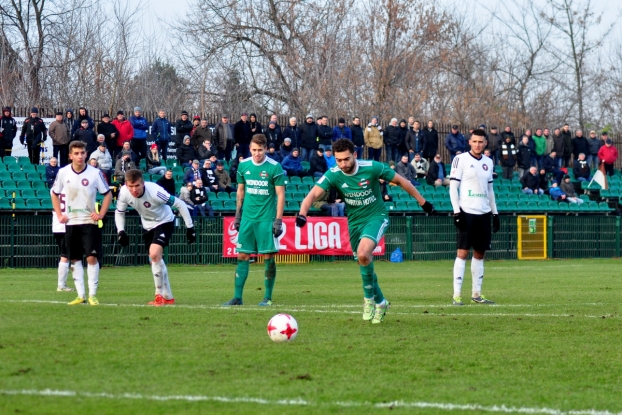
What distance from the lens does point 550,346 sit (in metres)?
9.11

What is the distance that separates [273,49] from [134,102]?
25.9 ft

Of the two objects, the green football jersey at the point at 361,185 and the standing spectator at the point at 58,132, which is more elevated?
the standing spectator at the point at 58,132

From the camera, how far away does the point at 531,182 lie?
115 feet

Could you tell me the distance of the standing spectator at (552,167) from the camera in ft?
118

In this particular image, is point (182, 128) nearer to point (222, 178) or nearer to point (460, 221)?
point (222, 178)

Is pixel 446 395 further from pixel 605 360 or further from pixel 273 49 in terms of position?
pixel 273 49

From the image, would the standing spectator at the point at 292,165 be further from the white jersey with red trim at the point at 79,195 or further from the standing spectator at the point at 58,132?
the white jersey with red trim at the point at 79,195

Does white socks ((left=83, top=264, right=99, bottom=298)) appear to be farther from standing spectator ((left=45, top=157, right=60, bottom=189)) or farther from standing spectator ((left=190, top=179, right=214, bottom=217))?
standing spectator ((left=190, top=179, right=214, bottom=217))

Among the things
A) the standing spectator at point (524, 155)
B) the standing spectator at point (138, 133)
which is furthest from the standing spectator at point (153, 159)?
the standing spectator at point (524, 155)

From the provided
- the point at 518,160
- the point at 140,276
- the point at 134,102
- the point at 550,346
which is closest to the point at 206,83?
the point at 134,102

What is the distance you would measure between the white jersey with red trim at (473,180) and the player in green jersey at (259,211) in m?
2.51

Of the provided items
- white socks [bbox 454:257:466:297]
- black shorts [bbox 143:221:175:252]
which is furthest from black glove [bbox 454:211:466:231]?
black shorts [bbox 143:221:175:252]

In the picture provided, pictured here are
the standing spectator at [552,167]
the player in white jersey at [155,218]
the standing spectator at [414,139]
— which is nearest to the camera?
the player in white jersey at [155,218]

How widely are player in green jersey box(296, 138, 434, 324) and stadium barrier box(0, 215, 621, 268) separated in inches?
584
